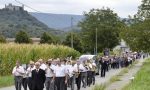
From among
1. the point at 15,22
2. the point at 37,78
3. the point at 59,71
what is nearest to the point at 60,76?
the point at 59,71

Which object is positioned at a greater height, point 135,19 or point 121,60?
point 135,19

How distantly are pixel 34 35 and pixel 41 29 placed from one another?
3.04 metres

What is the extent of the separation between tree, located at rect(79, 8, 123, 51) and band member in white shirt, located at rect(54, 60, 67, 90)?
60.5 m

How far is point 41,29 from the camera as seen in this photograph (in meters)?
121

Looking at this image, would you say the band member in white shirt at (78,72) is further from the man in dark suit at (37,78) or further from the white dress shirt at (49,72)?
the man in dark suit at (37,78)

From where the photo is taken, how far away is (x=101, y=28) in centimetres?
8375

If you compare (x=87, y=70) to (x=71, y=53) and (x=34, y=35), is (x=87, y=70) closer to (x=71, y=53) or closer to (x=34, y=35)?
(x=71, y=53)

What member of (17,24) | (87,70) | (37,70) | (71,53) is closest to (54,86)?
(37,70)

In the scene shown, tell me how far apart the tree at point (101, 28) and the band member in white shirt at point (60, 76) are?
60531mm

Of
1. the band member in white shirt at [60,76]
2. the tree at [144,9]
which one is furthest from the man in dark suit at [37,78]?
the tree at [144,9]

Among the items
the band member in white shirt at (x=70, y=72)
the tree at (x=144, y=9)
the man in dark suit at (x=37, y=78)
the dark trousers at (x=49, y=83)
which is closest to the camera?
the man in dark suit at (x=37, y=78)

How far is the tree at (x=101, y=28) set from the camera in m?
83.8

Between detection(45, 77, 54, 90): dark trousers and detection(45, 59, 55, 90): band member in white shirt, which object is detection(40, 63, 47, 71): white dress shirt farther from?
detection(45, 77, 54, 90): dark trousers

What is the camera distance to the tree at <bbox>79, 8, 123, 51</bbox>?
275 feet
